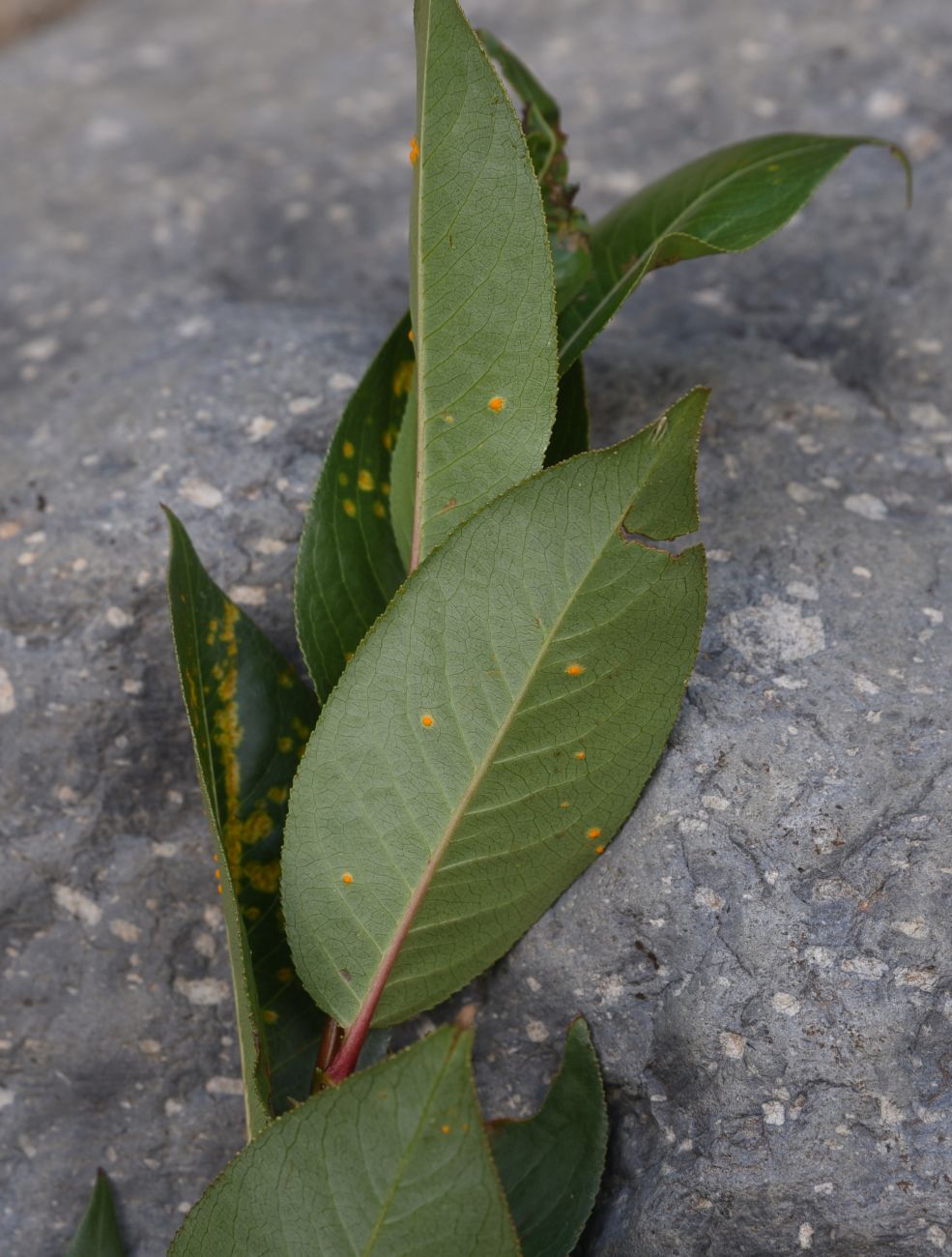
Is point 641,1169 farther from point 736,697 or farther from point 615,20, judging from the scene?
point 615,20

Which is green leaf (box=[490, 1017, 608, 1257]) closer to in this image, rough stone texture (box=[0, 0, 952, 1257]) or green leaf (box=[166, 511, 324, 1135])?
rough stone texture (box=[0, 0, 952, 1257])

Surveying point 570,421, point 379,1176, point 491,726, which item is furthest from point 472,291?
point 379,1176

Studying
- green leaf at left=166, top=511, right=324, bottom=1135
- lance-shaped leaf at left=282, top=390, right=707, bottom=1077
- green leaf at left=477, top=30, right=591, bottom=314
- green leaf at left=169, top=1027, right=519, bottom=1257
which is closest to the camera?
green leaf at left=169, top=1027, right=519, bottom=1257

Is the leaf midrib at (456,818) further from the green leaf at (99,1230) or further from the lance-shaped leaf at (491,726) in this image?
the green leaf at (99,1230)

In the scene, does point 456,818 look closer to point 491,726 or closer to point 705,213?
point 491,726

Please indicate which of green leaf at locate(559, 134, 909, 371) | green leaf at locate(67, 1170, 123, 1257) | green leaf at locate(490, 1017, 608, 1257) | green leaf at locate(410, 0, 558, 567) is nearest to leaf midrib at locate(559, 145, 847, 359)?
green leaf at locate(559, 134, 909, 371)

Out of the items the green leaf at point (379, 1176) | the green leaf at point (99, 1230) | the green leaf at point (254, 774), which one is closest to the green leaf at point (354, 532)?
the green leaf at point (254, 774)
